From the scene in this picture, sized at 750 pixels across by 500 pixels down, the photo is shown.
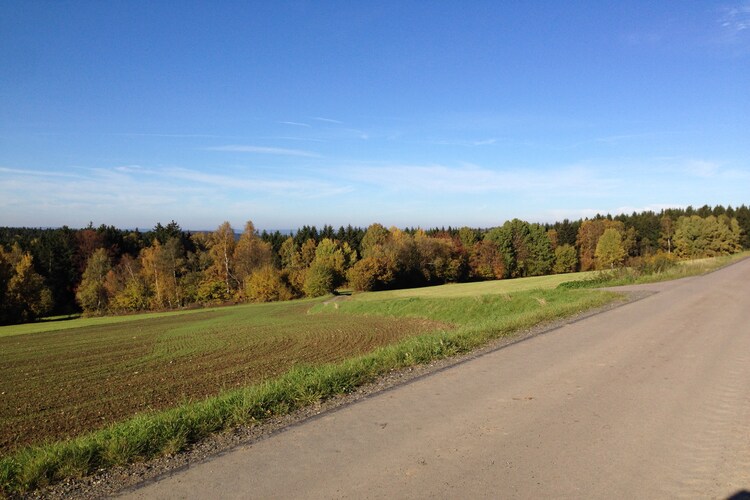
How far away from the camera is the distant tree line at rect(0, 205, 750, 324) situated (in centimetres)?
6638

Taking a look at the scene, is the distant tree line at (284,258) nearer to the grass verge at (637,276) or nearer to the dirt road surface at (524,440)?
the grass verge at (637,276)

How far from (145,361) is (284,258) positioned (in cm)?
6803

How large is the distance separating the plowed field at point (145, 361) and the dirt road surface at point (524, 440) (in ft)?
27.2

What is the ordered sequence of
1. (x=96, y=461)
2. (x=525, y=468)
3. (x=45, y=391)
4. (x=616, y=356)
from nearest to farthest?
(x=525, y=468)
(x=96, y=461)
(x=616, y=356)
(x=45, y=391)

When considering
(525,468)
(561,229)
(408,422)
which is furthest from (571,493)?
(561,229)

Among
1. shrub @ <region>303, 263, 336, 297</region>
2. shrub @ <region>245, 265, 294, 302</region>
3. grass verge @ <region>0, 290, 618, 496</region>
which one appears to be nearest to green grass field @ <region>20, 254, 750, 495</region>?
grass verge @ <region>0, 290, 618, 496</region>

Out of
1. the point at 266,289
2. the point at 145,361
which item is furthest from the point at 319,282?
the point at 145,361

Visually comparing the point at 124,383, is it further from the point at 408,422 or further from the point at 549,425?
the point at 549,425

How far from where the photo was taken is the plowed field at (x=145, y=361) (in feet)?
43.6

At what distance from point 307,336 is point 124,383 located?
12385 mm

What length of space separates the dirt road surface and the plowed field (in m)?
8.28

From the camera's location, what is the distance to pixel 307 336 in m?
28.8

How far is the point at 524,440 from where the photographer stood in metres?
5.57

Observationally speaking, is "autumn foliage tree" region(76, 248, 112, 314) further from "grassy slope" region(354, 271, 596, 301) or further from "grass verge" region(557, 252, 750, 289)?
"grass verge" region(557, 252, 750, 289)
